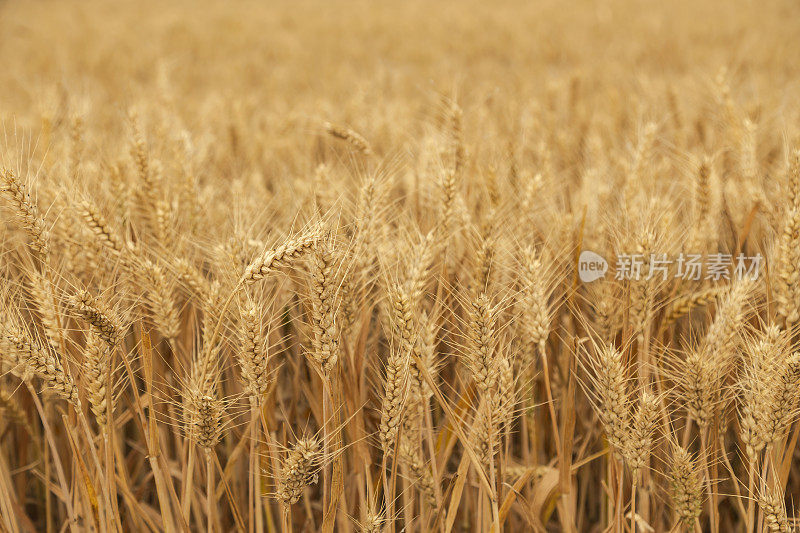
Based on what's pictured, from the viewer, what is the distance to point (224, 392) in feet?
5.52

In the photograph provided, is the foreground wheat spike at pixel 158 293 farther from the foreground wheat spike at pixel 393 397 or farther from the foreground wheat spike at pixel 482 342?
the foreground wheat spike at pixel 482 342

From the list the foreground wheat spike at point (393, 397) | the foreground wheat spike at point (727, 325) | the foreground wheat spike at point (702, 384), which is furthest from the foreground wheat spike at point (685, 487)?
the foreground wheat spike at point (393, 397)

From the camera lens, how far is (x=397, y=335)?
120 cm

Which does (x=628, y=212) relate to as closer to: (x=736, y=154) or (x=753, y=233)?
(x=753, y=233)

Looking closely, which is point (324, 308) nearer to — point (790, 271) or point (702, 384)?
point (702, 384)

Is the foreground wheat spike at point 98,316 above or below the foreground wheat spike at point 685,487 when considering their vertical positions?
above

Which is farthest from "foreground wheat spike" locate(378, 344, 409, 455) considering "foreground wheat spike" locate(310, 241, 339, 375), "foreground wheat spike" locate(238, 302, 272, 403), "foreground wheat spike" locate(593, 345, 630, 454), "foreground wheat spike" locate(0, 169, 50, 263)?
"foreground wheat spike" locate(0, 169, 50, 263)

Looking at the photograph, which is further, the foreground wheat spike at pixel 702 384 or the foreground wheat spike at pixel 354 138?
the foreground wheat spike at pixel 354 138

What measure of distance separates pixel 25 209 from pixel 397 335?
0.80 meters

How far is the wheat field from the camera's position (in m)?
1.18

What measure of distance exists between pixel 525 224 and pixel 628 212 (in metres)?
0.28

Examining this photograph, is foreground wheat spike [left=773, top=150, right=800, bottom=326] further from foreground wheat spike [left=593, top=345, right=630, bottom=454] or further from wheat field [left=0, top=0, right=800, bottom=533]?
foreground wheat spike [left=593, top=345, right=630, bottom=454]

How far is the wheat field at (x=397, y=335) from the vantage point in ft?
3.87

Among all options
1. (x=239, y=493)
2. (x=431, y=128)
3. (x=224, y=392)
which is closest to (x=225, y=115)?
(x=431, y=128)
